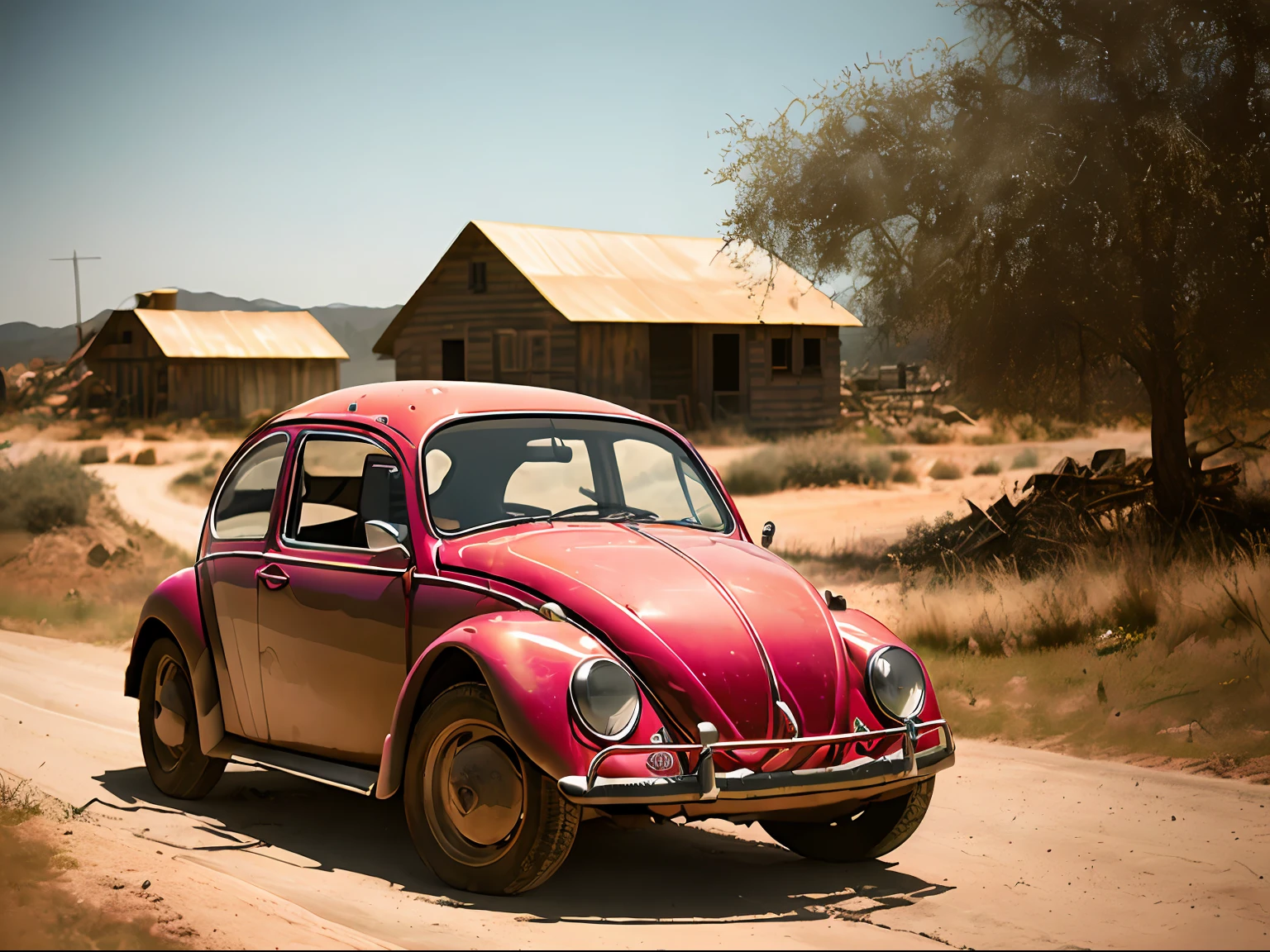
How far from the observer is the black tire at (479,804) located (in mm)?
4988

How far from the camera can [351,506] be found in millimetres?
7633

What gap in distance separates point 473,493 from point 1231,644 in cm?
597

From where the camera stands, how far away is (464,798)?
5223 mm

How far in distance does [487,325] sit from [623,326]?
3.46 m

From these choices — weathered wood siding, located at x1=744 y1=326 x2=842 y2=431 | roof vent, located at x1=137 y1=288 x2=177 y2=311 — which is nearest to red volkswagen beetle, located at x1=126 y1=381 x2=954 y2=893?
weathered wood siding, located at x1=744 y1=326 x2=842 y2=431

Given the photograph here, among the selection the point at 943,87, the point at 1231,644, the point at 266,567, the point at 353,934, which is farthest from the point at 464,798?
the point at 943,87

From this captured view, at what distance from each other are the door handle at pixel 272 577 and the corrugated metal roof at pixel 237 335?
44.8 metres

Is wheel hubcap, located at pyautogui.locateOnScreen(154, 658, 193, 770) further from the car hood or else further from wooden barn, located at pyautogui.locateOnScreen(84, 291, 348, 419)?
wooden barn, located at pyautogui.locateOnScreen(84, 291, 348, 419)

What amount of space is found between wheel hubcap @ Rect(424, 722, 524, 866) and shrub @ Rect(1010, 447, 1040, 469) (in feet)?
88.6

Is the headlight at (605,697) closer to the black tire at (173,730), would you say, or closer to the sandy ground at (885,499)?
the black tire at (173,730)

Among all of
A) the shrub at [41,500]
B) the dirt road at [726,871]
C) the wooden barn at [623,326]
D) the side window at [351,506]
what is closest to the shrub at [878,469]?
the wooden barn at [623,326]

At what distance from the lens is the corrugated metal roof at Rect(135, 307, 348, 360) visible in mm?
50094

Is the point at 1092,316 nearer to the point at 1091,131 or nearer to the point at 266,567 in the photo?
the point at 1091,131

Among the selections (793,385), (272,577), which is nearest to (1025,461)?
(793,385)
